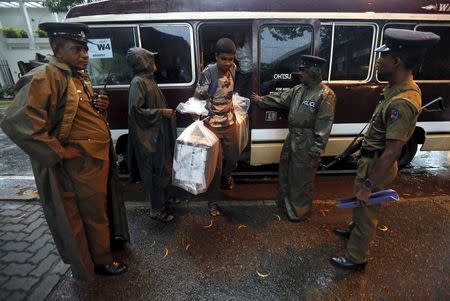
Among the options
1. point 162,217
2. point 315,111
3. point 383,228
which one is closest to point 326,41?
point 315,111

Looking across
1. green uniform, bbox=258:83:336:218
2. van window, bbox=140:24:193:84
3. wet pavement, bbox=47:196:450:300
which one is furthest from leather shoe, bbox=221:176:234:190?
van window, bbox=140:24:193:84

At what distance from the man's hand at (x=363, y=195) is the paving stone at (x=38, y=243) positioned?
3.33 m

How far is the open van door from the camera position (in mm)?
3975

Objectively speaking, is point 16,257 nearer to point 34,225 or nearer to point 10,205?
point 34,225

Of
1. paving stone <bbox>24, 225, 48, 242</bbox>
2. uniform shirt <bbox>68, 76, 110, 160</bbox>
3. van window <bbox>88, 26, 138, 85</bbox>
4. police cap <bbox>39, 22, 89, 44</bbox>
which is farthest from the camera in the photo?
van window <bbox>88, 26, 138, 85</bbox>

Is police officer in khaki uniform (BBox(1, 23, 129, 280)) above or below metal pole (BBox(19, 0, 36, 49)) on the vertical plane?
below

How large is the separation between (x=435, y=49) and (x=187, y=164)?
13.7 feet

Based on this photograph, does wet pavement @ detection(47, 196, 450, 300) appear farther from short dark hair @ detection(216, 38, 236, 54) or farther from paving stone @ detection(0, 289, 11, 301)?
short dark hair @ detection(216, 38, 236, 54)

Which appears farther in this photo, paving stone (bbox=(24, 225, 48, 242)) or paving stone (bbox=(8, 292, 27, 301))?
paving stone (bbox=(24, 225, 48, 242))

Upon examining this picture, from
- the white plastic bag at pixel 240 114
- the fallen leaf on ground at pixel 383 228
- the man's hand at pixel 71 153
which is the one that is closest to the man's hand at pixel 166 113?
the white plastic bag at pixel 240 114

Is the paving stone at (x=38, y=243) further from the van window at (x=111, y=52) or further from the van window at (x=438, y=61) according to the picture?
the van window at (x=438, y=61)

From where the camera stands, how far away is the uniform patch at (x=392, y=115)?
2.15 metres

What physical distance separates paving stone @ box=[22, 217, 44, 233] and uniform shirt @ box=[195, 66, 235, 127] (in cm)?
248

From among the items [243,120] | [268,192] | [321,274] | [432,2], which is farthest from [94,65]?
[432,2]
